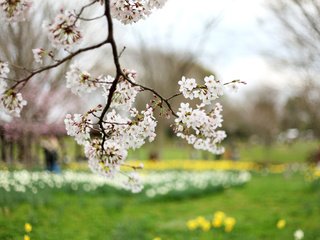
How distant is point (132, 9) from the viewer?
285 cm

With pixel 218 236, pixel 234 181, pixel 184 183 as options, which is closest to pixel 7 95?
pixel 218 236

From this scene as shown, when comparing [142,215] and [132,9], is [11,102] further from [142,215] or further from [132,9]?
[142,215]

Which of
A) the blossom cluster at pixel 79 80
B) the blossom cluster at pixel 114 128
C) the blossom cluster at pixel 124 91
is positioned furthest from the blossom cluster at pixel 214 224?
the blossom cluster at pixel 79 80

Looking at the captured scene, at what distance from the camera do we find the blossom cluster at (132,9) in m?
2.83

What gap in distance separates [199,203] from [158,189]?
2.83ft

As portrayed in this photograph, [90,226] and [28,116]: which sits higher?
[28,116]

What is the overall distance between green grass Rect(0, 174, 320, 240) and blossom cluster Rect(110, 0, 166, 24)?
6.91 feet

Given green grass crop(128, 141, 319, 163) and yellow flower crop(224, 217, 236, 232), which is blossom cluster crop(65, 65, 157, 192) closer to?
yellow flower crop(224, 217, 236, 232)

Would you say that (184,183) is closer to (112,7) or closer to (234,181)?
(234,181)

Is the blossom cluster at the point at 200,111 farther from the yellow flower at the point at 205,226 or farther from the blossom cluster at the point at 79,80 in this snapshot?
the yellow flower at the point at 205,226

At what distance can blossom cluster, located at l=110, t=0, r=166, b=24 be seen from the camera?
9.29ft

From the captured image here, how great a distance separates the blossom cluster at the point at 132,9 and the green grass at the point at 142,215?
211 cm

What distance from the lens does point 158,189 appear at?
850 cm

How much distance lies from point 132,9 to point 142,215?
4343 millimetres
